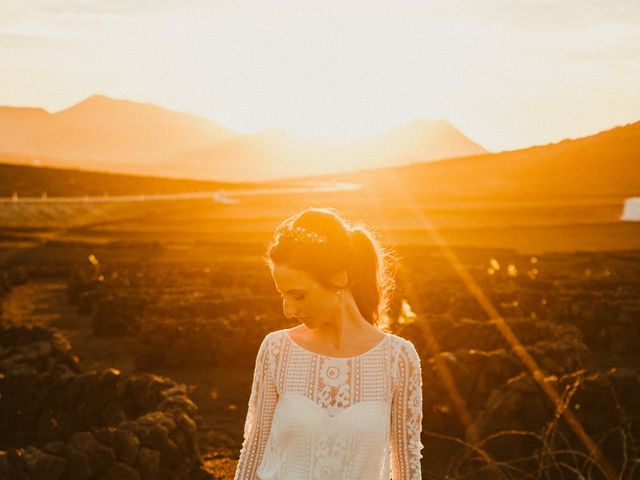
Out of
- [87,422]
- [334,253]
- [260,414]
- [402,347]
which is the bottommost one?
[87,422]

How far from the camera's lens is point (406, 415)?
362 cm

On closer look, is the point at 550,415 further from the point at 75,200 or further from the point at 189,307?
the point at 75,200

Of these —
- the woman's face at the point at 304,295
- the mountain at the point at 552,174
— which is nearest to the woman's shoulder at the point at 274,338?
the woman's face at the point at 304,295

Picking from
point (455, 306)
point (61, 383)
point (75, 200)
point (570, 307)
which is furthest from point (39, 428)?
point (75, 200)

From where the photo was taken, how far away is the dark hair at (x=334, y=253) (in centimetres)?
345

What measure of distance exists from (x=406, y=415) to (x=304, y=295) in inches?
27.6

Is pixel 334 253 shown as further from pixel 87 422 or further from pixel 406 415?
pixel 87 422

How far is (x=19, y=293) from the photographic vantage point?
107 ft

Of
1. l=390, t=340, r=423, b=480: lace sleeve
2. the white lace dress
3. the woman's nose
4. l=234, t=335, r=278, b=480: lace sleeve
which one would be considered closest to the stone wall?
l=234, t=335, r=278, b=480: lace sleeve

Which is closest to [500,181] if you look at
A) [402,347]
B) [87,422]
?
[87,422]

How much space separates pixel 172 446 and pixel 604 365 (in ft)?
40.4

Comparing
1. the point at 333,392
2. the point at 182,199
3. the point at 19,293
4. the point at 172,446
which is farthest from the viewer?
the point at 182,199

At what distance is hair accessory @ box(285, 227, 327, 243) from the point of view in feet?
11.3

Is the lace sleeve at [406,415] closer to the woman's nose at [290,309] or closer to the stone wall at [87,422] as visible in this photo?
the woman's nose at [290,309]
